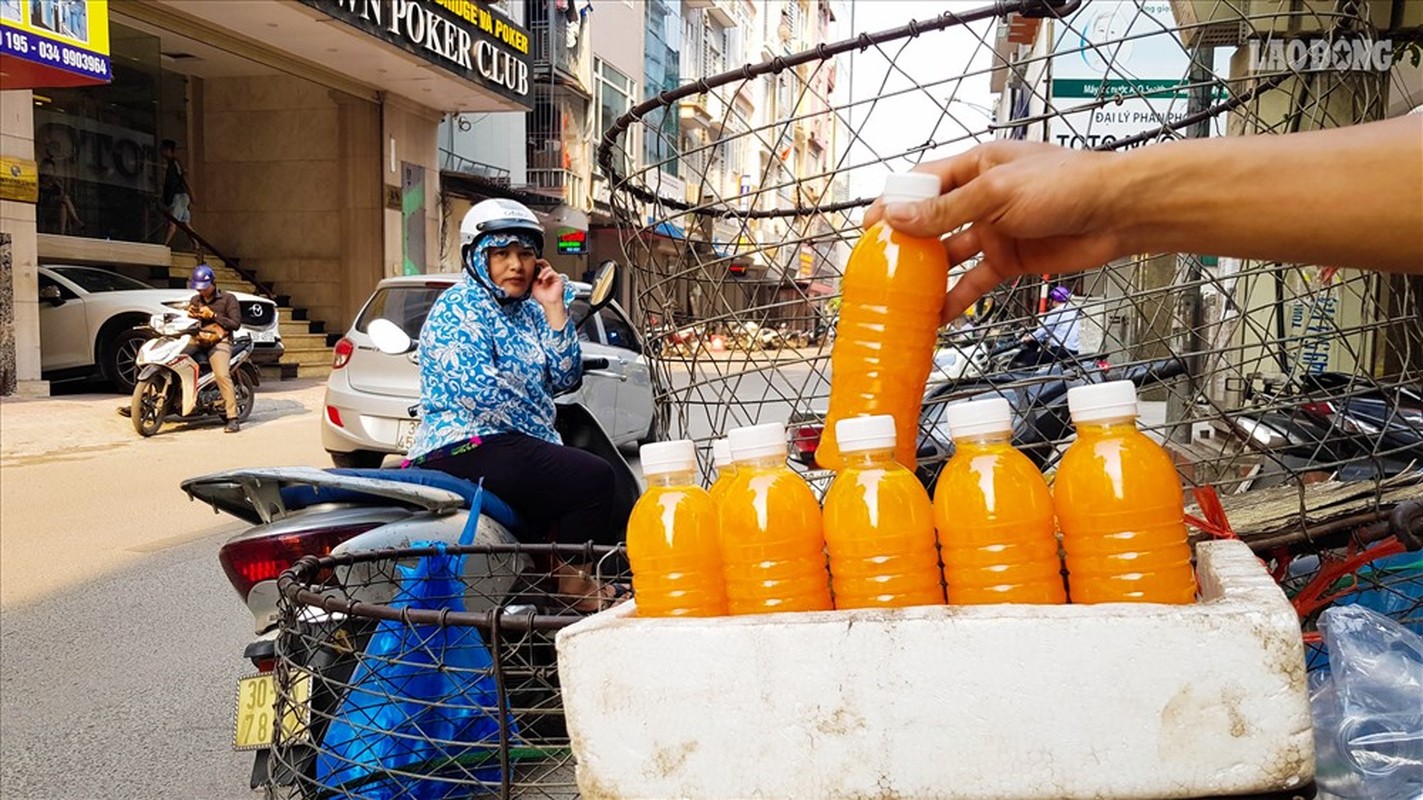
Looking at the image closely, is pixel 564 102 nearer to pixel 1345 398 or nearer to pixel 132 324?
pixel 132 324

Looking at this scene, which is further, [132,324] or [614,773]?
[132,324]

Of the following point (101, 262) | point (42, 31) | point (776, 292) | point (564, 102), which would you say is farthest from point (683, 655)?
point (564, 102)

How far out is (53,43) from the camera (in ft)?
38.5

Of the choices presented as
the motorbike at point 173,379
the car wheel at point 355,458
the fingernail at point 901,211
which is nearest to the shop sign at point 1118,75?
the fingernail at point 901,211

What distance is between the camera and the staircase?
17.9 m

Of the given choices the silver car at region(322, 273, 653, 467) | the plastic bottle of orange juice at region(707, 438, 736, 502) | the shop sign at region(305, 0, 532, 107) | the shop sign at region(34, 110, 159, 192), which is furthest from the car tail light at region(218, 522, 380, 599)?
the shop sign at region(34, 110, 159, 192)

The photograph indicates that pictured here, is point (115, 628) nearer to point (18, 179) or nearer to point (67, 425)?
point (67, 425)

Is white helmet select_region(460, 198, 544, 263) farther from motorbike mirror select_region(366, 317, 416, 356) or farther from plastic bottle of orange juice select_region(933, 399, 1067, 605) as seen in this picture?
plastic bottle of orange juice select_region(933, 399, 1067, 605)

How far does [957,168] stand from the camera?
1528 millimetres

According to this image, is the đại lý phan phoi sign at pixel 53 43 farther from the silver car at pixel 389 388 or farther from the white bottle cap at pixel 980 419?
the white bottle cap at pixel 980 419

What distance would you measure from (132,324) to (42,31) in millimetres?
3795

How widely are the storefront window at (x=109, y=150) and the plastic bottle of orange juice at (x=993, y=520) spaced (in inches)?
665

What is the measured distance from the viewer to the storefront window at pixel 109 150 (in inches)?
617

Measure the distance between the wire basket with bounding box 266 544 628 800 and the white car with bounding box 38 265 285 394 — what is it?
12.7 meters
